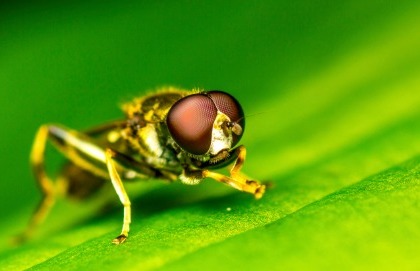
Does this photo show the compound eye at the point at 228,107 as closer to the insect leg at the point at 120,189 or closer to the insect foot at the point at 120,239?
the insect leg at the point at 120,189

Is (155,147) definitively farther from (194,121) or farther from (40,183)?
(40,183)

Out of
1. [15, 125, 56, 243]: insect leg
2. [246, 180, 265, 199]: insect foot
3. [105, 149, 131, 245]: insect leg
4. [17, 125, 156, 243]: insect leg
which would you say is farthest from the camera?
[15, 125, 56, 243]: insect leg

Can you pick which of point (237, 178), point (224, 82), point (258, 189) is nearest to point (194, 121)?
point (237, 178)

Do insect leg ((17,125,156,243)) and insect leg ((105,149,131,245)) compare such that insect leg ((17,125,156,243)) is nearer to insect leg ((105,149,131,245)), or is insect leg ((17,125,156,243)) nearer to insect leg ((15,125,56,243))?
insect leg ((15,125,56,243))

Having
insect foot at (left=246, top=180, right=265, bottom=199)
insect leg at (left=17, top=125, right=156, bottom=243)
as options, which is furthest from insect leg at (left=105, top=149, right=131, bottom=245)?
insect foot at (left=246, top=180, right=265, bottom=199)

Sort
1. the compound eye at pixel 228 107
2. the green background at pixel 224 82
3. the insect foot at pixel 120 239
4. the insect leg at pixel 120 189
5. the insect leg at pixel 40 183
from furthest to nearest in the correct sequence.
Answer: the insect leg at pixel 40 183
the green background at pixel 224 82
the compound eye at pixel 228 107
the insect leg at pixel 120 189
the insect foot at pixel 120 239

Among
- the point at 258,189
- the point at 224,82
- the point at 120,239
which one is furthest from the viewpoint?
the point at 224,82

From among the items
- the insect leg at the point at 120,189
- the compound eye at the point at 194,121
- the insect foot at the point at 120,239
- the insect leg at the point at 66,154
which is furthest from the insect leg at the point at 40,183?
the insect foot at the point at 120,239
